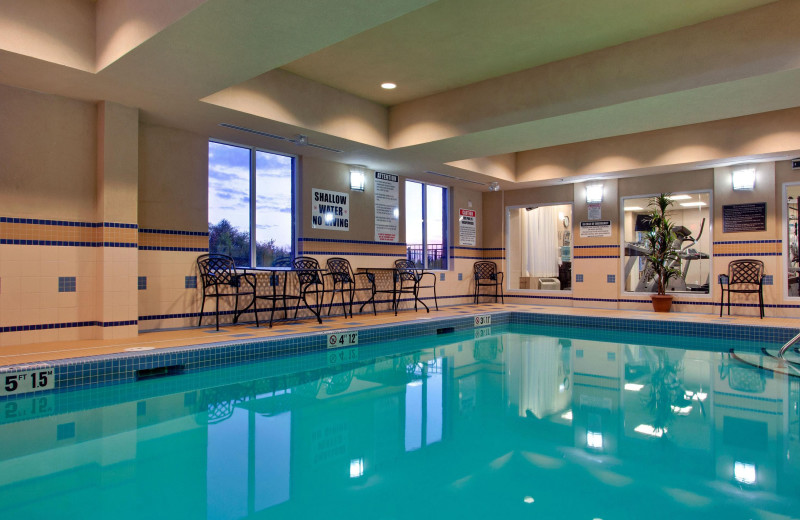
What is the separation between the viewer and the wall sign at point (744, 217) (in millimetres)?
7375

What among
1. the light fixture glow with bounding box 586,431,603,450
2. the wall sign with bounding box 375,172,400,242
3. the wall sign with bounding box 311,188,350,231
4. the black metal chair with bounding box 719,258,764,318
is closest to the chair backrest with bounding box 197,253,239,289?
the wall sign with bounding box 311,188,350,231

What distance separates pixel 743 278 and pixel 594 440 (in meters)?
6.35

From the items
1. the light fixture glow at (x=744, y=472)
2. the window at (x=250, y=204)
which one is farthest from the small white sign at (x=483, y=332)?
the light fixture glow at (x=744, y=472)

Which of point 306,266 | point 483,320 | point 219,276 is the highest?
point 306,266

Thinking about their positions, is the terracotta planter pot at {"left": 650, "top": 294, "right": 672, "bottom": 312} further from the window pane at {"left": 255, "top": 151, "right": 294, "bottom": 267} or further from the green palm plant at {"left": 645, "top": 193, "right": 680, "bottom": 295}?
the window pane at {"left": 255, "top": 151, "right": 294, "bottom": 267}

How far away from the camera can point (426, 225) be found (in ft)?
30.9

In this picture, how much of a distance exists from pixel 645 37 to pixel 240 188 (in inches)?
198

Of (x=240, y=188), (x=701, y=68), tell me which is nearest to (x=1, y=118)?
(x=240, y=188)

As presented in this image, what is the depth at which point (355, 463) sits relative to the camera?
2.38 metres

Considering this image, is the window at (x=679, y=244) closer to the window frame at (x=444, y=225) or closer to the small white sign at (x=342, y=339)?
the window frame at (x=444, y=225)

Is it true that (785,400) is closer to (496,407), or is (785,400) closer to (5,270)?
(496,407)

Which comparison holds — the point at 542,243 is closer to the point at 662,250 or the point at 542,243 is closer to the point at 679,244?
the point at 679,244

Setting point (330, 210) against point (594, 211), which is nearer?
point (330, 210)

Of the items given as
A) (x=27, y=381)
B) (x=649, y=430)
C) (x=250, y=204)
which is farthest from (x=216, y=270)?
(x=649, y=430)
